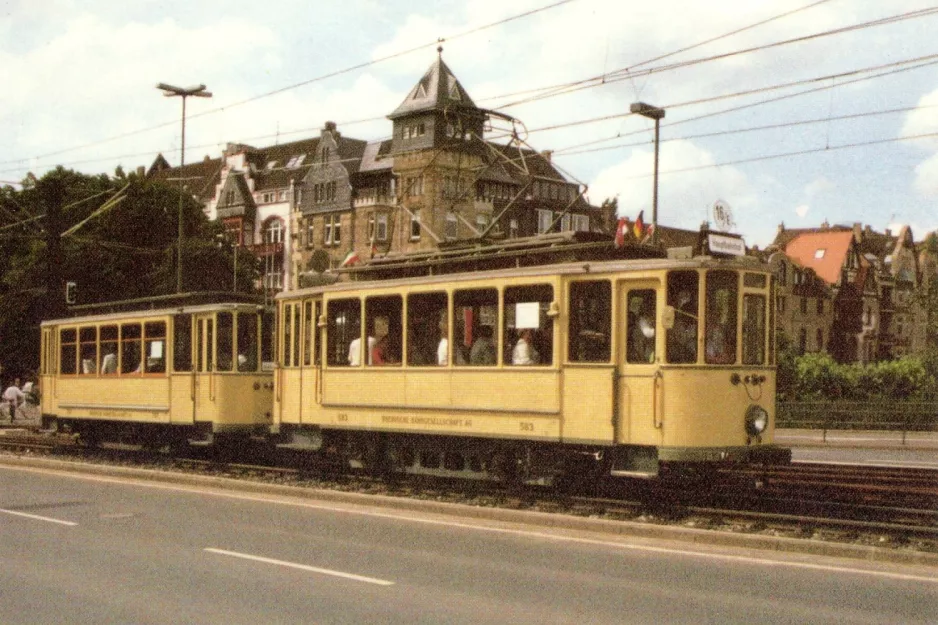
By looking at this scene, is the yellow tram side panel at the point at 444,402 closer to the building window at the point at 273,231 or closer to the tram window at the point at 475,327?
the tram window at the point at 475,327

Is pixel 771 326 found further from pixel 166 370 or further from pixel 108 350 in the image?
pixel 108 350

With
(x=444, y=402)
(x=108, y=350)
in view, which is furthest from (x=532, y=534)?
(x=108, y=350)

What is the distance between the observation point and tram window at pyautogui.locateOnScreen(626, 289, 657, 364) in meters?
14.2

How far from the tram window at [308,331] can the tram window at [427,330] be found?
2.59 metres

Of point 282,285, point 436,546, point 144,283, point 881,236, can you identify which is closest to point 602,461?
point 436,546

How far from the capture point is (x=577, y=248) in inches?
599

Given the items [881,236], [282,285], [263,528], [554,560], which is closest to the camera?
[554,560]

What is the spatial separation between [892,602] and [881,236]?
9963 cm

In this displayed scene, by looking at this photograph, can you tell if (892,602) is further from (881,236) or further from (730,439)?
(881,236)

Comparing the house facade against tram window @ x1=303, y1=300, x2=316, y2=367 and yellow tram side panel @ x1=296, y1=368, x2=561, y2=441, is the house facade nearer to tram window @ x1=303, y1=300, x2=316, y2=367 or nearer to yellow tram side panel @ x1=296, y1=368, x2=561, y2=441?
tram window @ x1=303, y1=300, x2=316, y2=367

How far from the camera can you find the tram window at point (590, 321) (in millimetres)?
14586

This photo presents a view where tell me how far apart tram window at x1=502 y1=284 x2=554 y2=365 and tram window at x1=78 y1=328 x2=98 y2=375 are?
12633 mm

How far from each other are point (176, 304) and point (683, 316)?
12.3 meters

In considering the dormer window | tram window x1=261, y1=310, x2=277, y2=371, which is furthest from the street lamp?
the dormer window
